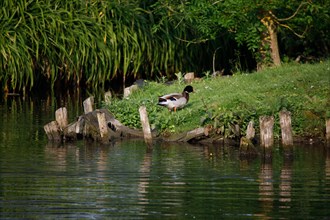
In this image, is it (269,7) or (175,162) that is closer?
(175,162)

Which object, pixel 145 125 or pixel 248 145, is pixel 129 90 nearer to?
pixel 145 125

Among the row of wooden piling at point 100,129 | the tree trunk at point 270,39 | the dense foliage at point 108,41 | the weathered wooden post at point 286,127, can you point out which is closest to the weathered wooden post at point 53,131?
the row of wooden piling at point 100,129

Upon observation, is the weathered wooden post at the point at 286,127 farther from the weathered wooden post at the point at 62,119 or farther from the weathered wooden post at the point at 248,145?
the weathered wooden post at the point at 62,119

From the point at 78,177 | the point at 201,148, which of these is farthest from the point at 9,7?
the point at 78,177

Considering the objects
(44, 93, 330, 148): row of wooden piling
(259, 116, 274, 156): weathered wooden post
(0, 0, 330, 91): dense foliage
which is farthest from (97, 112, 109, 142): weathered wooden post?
(0, 0, 330, 91): dense foliage

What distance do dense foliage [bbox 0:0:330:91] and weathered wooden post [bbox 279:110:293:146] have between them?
8.04 meters

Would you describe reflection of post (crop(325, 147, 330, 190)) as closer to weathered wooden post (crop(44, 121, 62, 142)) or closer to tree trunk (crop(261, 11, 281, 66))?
weathered wooden post (crop(44, 121, 62, 142))

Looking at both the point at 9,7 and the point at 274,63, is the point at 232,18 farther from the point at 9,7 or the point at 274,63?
the point at 9,7

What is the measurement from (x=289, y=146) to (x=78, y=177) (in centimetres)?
358

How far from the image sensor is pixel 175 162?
17859 mm

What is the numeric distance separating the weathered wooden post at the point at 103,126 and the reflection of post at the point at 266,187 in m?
3.26

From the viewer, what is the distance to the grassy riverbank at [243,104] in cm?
1998

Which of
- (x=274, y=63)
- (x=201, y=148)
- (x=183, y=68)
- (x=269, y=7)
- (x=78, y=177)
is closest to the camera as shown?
(x=78, y=177)

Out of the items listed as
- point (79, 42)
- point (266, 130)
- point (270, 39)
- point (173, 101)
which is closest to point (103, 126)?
point (173, 101)
